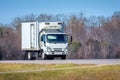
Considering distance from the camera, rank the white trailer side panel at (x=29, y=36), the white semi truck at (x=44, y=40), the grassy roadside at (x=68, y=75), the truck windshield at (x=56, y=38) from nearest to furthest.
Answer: the grassy roadside at (x=68, y=75) < the truck windshield at (x=56, y=38) < the white semi truck at (x=44, y=40) < the white trailer side panel at (x=29, y=36)

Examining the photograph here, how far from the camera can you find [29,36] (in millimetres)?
37938

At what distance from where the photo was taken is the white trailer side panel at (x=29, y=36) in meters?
37.1

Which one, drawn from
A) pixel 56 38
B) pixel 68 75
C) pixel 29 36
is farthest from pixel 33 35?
pixel 68 75

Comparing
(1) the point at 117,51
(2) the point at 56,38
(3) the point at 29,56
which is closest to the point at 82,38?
(1) the point at 117,51

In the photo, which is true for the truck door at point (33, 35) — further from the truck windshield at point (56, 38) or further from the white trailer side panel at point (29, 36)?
the truck windshield at point (56, 38)

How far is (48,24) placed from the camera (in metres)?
35.8

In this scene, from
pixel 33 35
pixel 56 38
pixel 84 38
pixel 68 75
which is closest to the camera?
pixel 68 75

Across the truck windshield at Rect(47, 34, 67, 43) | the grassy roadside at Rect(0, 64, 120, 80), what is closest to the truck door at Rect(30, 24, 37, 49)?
the truck windshield at Rect(47, 34, 67, 43)

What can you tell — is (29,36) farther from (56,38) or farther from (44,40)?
(56,38)

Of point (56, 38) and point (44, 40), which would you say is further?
point (44, 40)

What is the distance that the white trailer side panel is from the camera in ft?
122

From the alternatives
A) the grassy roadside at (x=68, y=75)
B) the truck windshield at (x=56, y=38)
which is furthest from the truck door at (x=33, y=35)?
the grassy roadside at (x=68, y=75)

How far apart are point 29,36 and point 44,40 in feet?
12.2

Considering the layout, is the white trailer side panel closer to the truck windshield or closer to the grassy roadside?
the truck windshield
